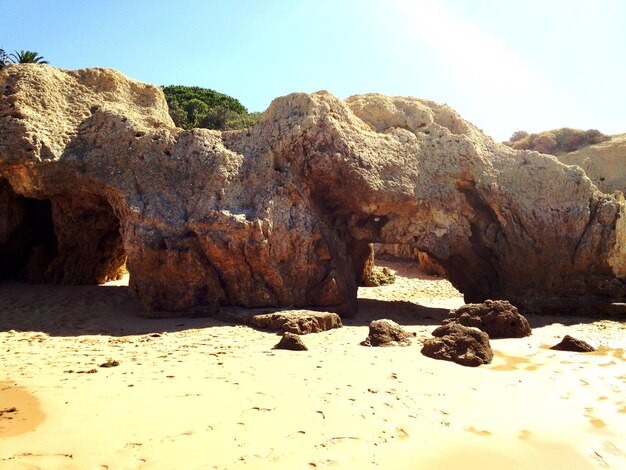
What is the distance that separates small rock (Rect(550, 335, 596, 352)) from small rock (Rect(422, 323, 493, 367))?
60.1 inches

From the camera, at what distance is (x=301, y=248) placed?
9438mm

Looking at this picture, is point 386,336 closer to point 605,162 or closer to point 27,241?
point 27,241

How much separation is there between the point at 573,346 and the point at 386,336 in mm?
2695

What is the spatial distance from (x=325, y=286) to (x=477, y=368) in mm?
4127

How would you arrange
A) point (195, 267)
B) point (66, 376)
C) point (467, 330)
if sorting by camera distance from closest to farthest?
point (66, 376) < point (467, 330) < point (195, 267)

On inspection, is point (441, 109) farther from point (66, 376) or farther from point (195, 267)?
point (66, 376)

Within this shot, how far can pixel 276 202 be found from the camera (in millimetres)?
9375

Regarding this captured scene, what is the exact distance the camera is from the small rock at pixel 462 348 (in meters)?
5.96

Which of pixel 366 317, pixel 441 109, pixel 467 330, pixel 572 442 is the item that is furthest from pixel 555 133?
pixel 572 442

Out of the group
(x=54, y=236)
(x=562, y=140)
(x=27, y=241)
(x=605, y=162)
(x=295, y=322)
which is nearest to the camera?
(x=295, y=322)

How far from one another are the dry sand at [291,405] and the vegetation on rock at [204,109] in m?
18.6

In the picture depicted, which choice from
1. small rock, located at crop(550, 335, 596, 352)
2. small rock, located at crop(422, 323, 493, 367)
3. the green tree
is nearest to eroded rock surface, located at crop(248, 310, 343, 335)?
small rock, located at crop(422, 323, 493, 367)

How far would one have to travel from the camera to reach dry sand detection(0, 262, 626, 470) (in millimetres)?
3125

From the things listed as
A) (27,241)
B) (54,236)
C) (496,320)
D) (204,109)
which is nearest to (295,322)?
(496,320)
